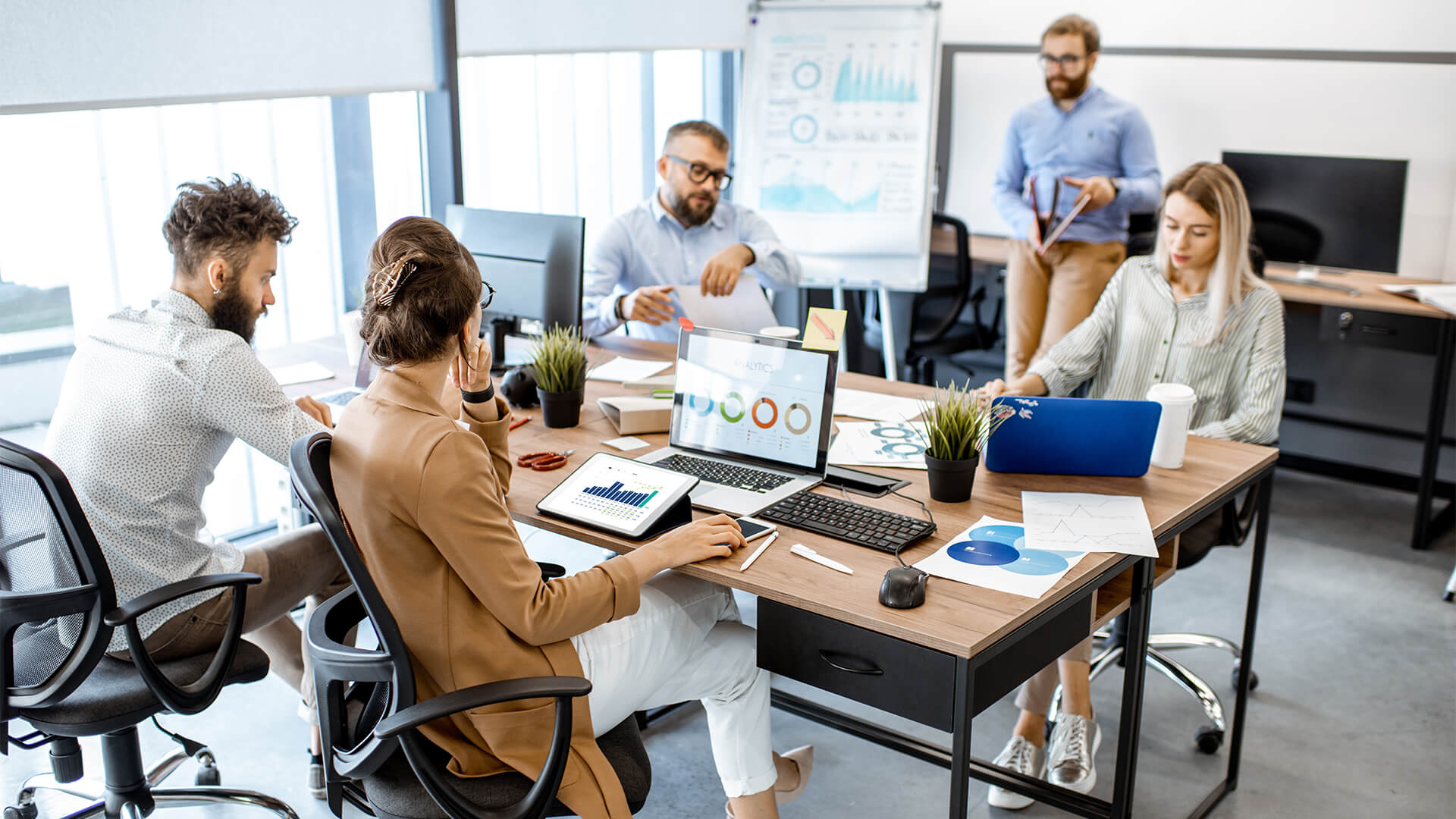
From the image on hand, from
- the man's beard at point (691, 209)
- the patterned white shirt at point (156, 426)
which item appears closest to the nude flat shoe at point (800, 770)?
the patterned white shirt at point (156, 426)

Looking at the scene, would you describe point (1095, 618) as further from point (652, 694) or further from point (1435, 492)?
point (1435, 492)

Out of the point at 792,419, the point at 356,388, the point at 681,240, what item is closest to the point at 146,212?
the point at 356,388

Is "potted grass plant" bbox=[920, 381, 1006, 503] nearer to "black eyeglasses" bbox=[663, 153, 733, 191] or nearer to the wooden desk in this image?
the wooden desk

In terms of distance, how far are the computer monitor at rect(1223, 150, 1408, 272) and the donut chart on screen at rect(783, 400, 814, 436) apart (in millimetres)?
2832

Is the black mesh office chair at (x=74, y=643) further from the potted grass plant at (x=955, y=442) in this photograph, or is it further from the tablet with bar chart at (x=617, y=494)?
the potted grass plant at (x=955, y=442)

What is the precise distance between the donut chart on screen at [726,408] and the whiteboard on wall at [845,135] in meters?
2.39

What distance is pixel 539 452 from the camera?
2396 mm

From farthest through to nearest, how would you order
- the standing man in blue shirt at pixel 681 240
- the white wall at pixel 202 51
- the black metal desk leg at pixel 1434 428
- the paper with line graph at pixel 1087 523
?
Answer: 1. the black metal desk leg at pixel 1434 428
2. the standing man in blue shirt at pixel 681 240
3. the white wall at pixel 202 51
4. the paper with line graph at pixel 1087 523

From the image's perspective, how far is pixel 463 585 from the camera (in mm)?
1630

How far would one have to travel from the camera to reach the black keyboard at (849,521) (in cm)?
194

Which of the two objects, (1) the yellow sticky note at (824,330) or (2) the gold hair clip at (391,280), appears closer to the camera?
(2) the gold hair clip at (391,280)

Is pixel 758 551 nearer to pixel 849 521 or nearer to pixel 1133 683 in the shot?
pixel 849 521

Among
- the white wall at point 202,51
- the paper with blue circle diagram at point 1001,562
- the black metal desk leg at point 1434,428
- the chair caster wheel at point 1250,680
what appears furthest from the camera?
the black metal desk leg at point 1434,428

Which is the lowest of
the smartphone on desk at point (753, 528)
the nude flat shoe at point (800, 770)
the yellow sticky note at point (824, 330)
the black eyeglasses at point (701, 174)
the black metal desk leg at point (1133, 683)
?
the nude flat shoe at point (800, 770)
